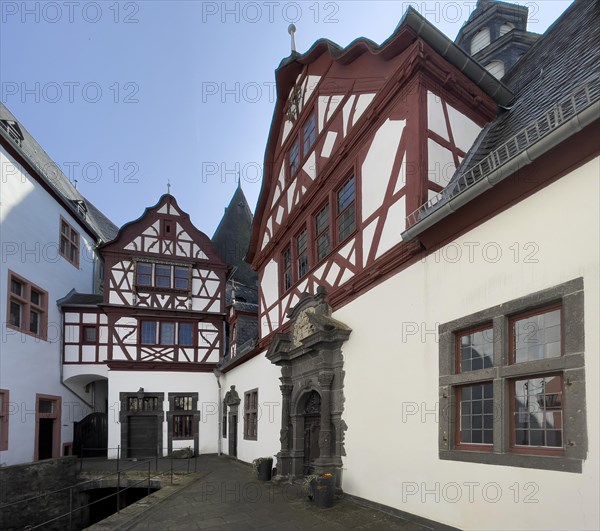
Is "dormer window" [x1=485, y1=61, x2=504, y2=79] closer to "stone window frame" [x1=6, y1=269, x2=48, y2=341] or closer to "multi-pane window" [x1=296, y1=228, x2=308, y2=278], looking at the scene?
"multi-pane window" [x1=296, y1=228, x2=308, y2=278]

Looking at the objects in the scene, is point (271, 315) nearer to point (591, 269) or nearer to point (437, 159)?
point (437, 159)

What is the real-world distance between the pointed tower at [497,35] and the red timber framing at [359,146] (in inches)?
184

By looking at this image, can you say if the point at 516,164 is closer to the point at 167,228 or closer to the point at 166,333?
the point at 166,333

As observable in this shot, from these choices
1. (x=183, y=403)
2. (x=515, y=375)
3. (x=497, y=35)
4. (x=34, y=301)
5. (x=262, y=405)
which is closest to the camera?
(x=515, y=375)

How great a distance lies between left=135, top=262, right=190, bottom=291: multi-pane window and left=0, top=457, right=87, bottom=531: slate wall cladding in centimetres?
744

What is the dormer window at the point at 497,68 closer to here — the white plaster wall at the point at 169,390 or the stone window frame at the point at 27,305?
the stone window frame at the point at 27,305

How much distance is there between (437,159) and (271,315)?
7.45 metres

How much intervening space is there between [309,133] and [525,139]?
20.8 ft

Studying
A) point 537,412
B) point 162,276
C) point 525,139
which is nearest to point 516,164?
point 525,139

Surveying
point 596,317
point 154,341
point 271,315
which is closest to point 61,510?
point 154,341

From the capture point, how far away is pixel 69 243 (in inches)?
740

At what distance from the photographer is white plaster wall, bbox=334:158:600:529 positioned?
3928 mm

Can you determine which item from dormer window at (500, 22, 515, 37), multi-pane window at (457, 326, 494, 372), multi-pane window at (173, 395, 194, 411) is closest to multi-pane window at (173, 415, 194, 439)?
multi-pane window at (173, 395, 194, 411)

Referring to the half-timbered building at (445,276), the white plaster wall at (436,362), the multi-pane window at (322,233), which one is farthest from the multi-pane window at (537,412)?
the multi-pane window at (322,233)
